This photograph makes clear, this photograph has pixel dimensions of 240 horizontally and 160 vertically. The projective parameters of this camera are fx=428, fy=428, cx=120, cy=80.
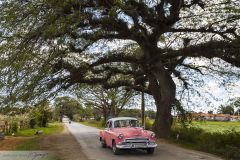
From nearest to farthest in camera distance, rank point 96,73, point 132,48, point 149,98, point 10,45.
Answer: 1. point 10,45
2. point 96,73
3. point 132,48
4. point 149,98

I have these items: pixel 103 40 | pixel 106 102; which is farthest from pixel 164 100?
pixel 106 102

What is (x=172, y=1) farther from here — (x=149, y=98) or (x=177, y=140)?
(x=149, y=98)

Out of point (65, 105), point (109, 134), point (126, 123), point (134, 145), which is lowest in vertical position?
point (134, 145)

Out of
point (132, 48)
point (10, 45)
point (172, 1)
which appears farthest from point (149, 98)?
point (10, 45)

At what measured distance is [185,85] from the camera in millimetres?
34500

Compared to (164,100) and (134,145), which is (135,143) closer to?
(134,145)

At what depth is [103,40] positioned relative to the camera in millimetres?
24688

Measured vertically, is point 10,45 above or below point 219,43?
below

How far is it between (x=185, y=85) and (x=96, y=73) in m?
7.85

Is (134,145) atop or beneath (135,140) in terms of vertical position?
beneath

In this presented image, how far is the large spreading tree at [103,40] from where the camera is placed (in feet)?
55.0

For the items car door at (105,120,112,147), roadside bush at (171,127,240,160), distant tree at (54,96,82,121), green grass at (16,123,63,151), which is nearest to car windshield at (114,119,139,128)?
car door at (105,120,112,147)

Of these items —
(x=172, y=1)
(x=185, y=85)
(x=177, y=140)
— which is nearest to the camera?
(x=172, y=1)

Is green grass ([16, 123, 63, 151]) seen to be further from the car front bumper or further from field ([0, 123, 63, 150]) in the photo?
the car front bumper
